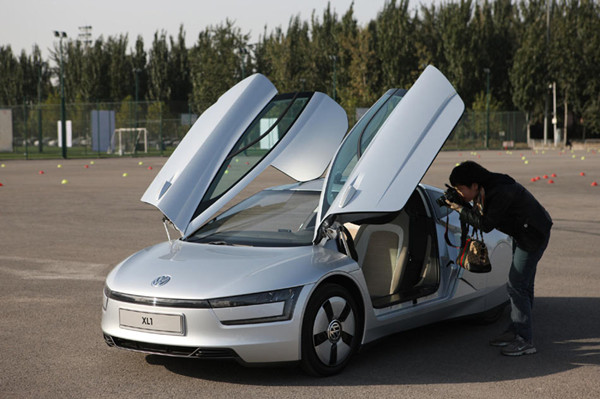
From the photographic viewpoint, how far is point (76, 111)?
2264 inches

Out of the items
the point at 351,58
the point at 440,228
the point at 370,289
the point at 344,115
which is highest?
the point at 351,58

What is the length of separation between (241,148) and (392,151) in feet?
4.88

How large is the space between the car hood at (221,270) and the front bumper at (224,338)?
0.38 ft

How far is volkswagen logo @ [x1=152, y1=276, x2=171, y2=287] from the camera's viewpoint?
209 inches

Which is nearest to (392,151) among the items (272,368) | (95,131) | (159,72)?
(272,368)

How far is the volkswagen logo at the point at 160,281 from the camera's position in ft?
17.4

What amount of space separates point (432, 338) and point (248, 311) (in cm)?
205

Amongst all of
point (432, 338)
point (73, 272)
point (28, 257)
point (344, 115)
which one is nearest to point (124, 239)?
point (28, 257)

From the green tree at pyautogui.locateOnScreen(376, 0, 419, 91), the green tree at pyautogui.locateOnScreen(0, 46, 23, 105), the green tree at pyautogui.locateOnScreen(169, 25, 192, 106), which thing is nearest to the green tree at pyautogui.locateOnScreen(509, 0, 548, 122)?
the green tree at pyautogui.locateOnScreen(376, 0, 419, 91)

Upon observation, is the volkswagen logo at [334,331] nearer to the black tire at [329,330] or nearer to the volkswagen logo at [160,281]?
the black tire at [329,330]

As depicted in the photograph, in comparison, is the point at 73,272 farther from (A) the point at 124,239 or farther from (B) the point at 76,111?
(B) the point at 76,111

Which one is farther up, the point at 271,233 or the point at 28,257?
the point at 271,233

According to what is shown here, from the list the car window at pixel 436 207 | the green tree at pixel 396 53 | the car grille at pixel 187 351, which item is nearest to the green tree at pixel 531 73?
the green tree at pixel 396 53

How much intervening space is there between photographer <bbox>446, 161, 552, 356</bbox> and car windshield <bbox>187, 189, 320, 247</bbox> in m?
1.08
